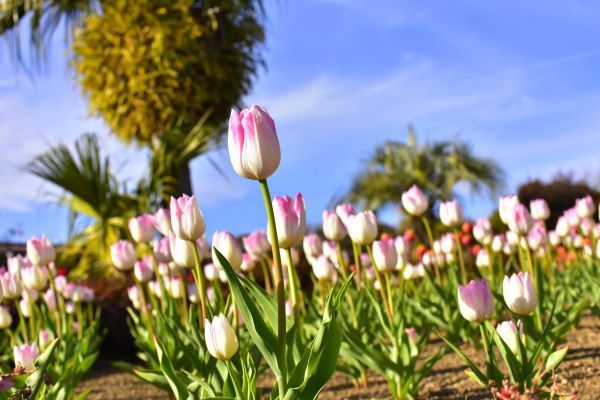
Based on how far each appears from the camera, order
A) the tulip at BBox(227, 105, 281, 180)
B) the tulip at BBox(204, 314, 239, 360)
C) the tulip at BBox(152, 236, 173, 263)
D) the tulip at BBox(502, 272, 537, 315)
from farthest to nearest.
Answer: the tulip at BBox(152, 236, 173, 263), the tulip at BBox(502, 272, 537, 315), the tulip at BBox(204, 314, 239, 360), the tulip at BBox(227, 105, 281, 180)

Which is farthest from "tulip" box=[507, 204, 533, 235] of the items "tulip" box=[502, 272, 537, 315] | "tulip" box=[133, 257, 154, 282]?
"tulip" box=[133, 257, 154, 282]

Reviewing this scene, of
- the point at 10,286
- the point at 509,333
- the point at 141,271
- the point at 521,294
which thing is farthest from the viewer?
the point at 141,271

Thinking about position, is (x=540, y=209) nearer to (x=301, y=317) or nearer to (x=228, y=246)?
(x=301, y=317)

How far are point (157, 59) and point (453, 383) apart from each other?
32.2 feet

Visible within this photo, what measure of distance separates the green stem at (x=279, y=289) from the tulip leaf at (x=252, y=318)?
2cm

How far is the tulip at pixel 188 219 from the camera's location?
173cm

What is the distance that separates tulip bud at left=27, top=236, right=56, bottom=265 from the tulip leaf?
1773 mm

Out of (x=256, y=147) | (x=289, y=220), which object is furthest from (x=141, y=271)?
(x=256, y=147)

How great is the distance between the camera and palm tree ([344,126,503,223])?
1878 cm

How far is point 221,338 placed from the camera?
157 centimetres

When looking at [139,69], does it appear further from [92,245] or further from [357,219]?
[357,219]

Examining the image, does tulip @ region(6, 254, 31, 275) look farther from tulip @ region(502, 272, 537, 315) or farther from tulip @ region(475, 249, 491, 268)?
tulip @ region(475, 249, 491, 268)

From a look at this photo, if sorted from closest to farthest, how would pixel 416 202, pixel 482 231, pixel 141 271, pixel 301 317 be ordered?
pixel 416 202 < pixel 141 271 < pixel 301 317 < pixel 482 231

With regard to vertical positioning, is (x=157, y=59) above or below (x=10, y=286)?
above
